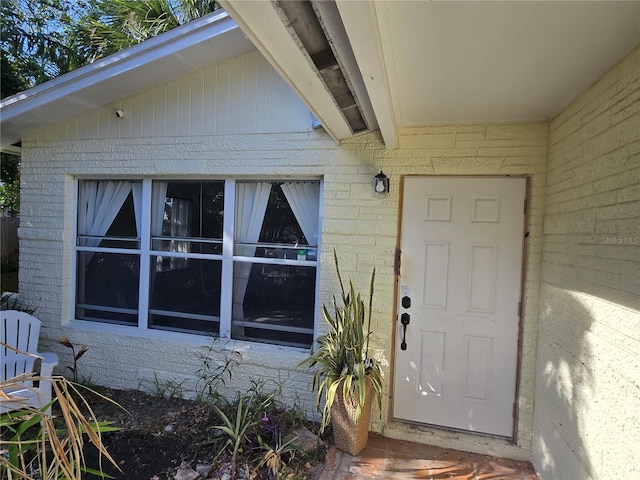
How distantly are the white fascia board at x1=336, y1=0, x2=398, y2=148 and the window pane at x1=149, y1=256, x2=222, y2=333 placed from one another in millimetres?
2322

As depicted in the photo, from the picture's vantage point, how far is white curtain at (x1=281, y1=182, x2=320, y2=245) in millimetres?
3250

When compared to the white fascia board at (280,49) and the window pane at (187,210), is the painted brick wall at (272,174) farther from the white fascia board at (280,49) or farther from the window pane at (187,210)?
the white fascia board at (280,49)

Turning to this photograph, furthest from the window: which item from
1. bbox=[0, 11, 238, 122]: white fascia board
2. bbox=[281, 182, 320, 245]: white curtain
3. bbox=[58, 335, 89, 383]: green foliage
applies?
bbox=[0, 11, 238, 122]: white fascia board

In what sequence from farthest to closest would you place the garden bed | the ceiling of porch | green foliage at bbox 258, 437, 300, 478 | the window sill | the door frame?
the window sill
the door frame
the garden bed
green foliage at bbox 258, 437, 300, 478
the ceiling of porch

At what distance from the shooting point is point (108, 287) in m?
3.85

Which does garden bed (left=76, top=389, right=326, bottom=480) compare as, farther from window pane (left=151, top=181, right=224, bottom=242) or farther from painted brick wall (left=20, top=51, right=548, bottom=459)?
window pane (left=151, top=181, right=224, bottom=242)

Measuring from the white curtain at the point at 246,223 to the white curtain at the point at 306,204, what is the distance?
27 cm

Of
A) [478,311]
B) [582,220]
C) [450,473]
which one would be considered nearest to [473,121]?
[582,220]

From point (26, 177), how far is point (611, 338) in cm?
539

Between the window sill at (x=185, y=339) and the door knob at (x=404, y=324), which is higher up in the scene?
the door knob at (x=404, y=324)

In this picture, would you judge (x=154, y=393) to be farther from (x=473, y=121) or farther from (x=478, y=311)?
(x=473, y=121)

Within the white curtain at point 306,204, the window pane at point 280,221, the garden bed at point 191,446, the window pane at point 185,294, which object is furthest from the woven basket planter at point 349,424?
the window pane at point 185,294

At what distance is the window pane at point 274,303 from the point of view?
3.28m

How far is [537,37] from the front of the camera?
5.33ft
